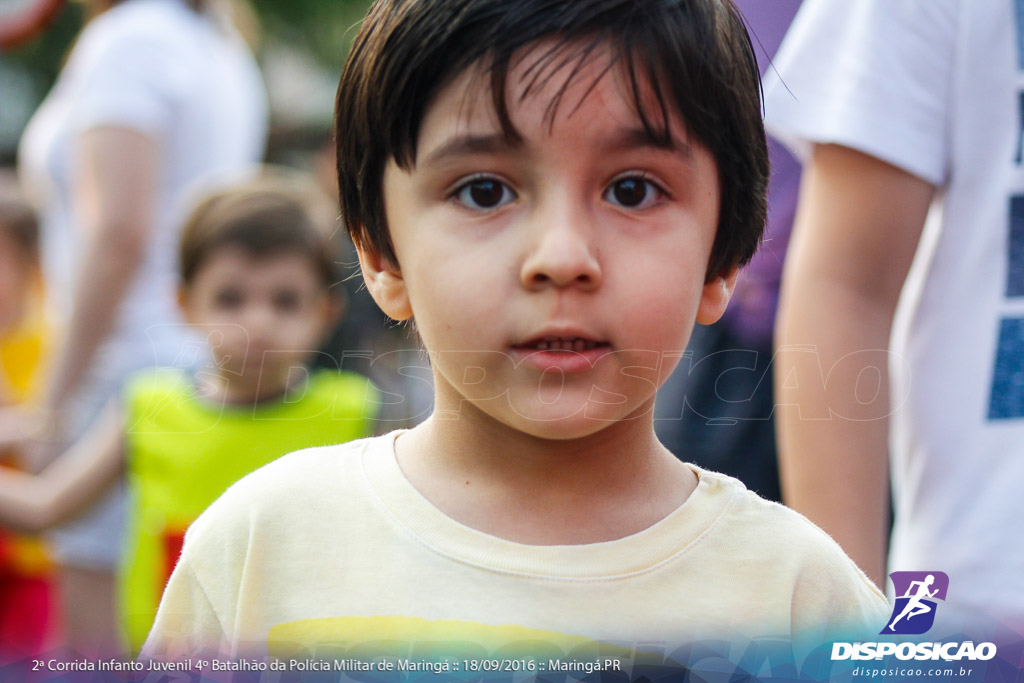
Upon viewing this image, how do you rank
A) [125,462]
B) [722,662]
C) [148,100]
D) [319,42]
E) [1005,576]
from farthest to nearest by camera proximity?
[319,42] < [148,100] < [125,462] < [1005,576] < [722,662]

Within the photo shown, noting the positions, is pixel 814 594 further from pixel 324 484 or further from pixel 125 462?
pixel 125 462

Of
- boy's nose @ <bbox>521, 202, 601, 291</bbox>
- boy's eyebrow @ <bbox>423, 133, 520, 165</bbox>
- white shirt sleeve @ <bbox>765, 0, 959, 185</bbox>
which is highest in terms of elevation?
white shirt sleeve @ <bbox>765, 0, 959, 185</bbox>

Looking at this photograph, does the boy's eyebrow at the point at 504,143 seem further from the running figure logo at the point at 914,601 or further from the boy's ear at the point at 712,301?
the running figure logo at the point at 914,601

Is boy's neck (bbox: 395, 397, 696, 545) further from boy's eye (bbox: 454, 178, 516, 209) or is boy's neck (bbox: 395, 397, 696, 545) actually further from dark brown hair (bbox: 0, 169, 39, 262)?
dark brown hair (bbox: 0, 169, 39, 262)

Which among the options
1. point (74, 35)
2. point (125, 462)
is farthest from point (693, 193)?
point (74, 35)

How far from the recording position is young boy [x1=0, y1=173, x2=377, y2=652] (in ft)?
7.32

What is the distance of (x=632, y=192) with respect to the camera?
1.11m

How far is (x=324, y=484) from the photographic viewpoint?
120 centimetres

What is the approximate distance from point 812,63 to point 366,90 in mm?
671

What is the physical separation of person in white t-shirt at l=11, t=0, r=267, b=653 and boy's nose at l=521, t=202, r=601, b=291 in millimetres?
1562

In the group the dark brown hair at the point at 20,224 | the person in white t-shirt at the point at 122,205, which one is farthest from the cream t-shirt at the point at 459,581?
the dark brown hair at the point at 20,224

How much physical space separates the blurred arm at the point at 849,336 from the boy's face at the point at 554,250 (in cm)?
42

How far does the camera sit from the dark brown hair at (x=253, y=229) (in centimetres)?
237

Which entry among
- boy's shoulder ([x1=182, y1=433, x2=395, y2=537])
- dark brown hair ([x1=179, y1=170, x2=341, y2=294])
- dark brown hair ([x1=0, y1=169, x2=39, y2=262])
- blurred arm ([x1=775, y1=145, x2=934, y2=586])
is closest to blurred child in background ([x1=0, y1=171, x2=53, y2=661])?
dark brown hair ([x1=0, y1=169, x2=39, y2=262])
